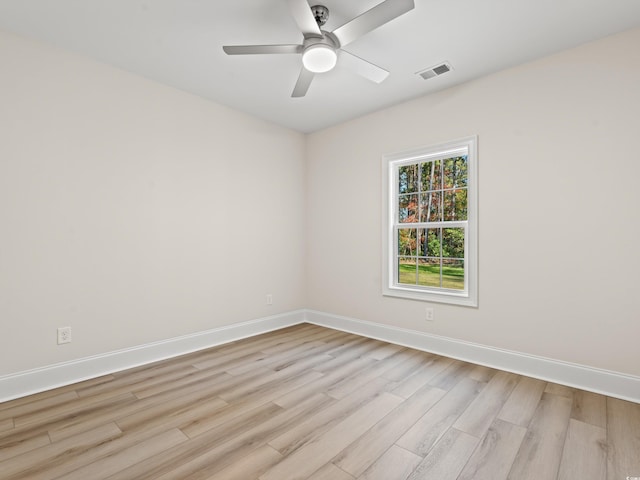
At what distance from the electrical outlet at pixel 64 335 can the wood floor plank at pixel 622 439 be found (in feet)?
11.8

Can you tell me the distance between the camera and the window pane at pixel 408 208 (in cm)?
364

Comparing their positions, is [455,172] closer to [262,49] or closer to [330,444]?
[262,49]

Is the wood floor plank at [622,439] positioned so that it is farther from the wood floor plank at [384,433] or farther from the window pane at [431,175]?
the window pane at [431,175]

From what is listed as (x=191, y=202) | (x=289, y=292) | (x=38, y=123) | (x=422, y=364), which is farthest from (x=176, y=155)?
(x=422, y=364)

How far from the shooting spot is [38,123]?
8.09 ft

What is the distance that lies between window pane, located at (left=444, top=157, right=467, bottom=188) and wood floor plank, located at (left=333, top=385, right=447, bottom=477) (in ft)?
6.63

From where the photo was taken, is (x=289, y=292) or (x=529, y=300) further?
(x=289, y=292)

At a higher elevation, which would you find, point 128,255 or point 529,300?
point 128,255

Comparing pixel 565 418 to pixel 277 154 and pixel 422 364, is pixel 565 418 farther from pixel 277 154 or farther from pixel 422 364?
pixel 277 154

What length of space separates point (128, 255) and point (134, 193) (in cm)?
58

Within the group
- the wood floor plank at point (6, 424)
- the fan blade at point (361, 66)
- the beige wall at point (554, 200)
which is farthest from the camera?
the beige wall at point (554, 200)

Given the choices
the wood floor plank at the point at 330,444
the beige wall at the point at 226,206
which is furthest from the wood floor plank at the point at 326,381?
the beige wall at the point at 226,206

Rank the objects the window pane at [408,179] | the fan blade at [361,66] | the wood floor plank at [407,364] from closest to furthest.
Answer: the fan blade at [361,66] → the wood floor plank at [407,364] → the window pane at [408,179]

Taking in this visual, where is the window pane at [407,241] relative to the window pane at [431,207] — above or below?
below
